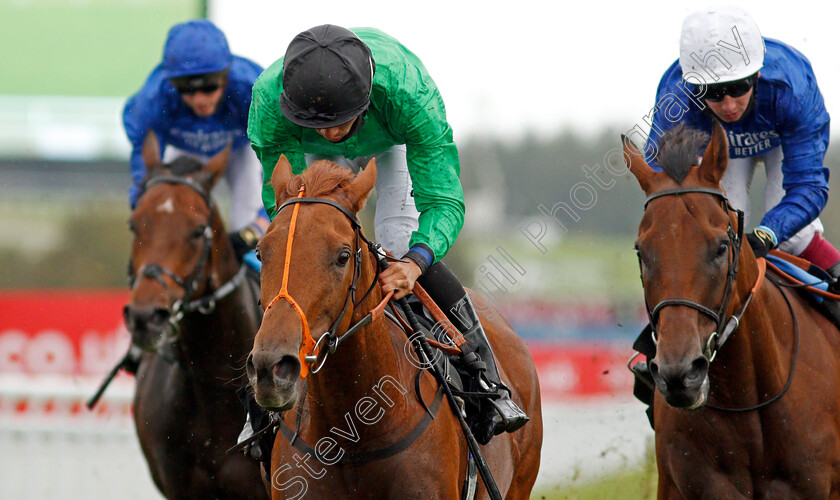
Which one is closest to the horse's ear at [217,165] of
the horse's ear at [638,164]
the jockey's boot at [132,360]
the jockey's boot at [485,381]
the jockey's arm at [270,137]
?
the jockey's boot at [132,360]

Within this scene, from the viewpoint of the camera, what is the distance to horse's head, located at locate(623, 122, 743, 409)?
346 cm

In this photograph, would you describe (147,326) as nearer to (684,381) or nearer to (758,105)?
(684,381)

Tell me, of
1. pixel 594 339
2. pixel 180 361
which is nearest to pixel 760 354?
pixel 180 361

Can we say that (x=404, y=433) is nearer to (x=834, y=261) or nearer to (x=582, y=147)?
(x=834, y=261)

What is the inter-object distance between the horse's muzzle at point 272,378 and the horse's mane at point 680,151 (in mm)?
1903

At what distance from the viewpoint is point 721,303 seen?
3.68m

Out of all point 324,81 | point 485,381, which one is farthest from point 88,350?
point 324,81

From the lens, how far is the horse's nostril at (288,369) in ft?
8.45

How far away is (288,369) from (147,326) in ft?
8.40

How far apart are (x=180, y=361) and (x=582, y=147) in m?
17.3

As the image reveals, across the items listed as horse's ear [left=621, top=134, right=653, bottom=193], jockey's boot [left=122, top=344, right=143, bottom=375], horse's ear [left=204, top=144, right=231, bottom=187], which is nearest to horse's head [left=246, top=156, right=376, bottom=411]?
horse's ear [left=621, top=134, right=653, bottom=193]

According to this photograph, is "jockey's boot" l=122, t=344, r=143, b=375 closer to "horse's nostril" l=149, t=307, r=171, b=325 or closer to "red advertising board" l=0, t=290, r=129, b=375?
"horse's nostril" l=149, t=307, r=171, b=325

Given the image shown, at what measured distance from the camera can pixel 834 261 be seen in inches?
189

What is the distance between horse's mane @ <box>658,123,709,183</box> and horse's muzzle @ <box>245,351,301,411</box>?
1.90 m
